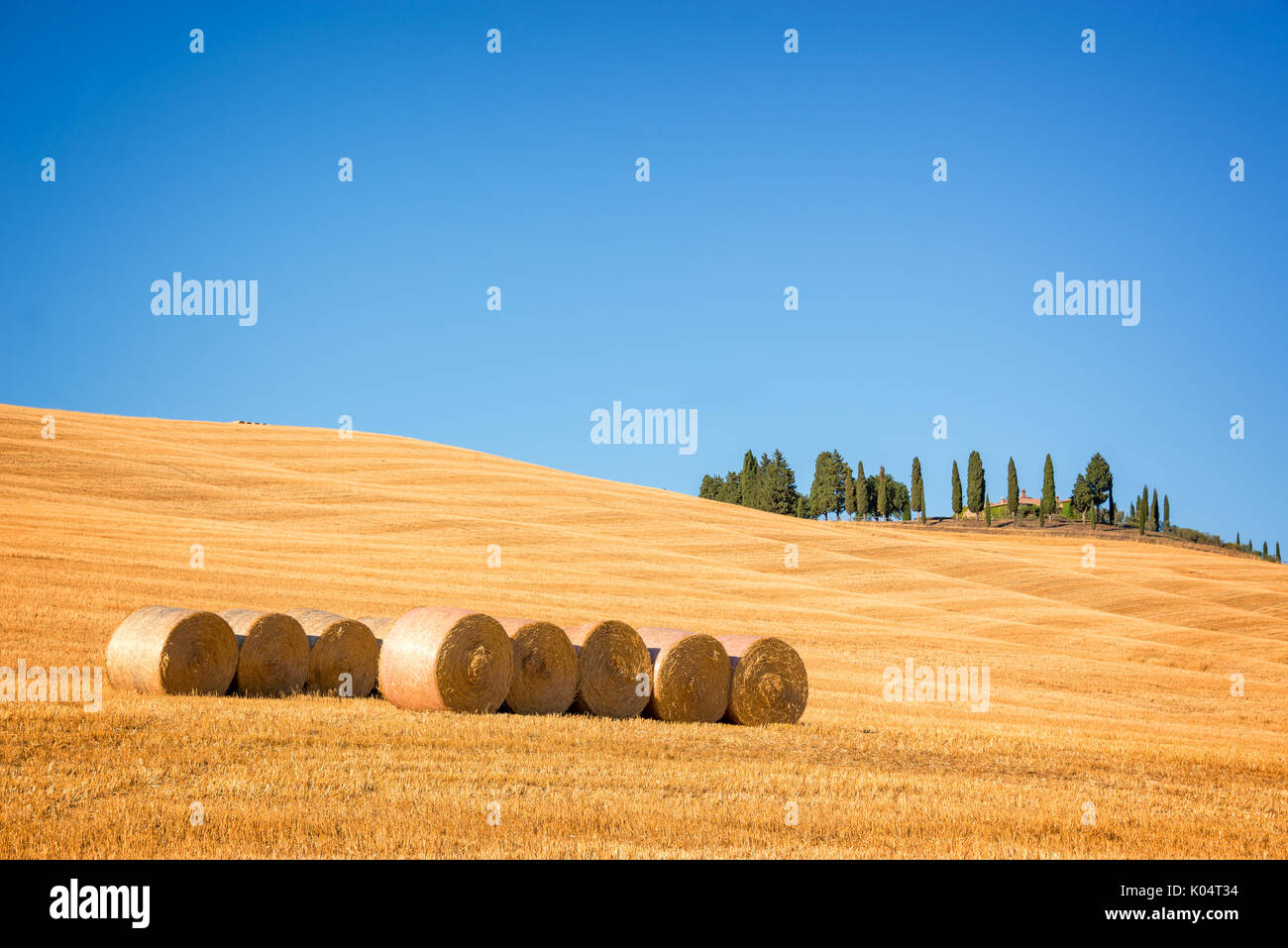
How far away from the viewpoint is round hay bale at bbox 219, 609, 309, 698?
1769 centimetres

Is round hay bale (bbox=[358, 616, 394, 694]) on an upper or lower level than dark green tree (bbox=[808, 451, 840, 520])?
lower

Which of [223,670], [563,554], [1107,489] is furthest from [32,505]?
[1107,489]

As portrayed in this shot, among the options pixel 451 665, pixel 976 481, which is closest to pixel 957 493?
pixel 976 481

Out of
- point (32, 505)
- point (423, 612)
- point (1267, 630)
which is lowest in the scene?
point (1267, 630)

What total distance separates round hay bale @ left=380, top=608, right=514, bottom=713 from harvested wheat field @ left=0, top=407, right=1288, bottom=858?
515 millimetres

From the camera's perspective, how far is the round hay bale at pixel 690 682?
56.7ft

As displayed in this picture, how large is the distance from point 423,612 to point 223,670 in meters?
3.27

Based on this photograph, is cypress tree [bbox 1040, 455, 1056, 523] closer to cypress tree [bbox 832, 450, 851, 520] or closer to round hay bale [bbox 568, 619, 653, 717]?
cypress tree [bbox 832, 450, 851, 520]

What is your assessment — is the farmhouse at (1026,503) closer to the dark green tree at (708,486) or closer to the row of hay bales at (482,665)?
the dark green tree at (708,486)

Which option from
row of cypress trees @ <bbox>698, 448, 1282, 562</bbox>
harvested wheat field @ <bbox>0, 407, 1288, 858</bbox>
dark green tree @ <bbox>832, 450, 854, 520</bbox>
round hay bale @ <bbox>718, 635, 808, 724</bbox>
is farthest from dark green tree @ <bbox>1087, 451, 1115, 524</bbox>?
round hay bale @ <bbox>718, 635, 808, 724</bbox>

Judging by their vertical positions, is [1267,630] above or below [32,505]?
below

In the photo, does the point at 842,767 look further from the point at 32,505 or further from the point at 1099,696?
the point at 32,505
